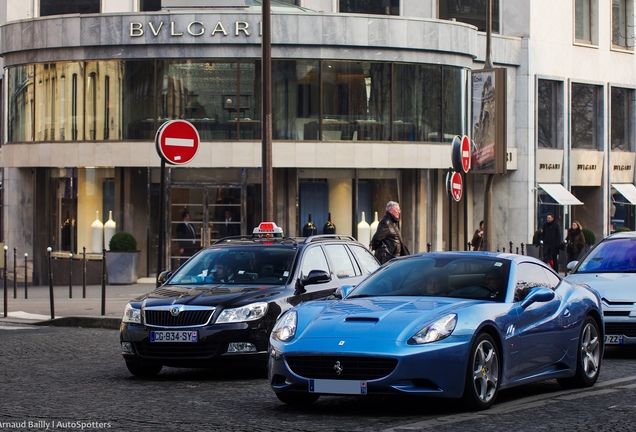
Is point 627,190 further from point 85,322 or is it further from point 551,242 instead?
point 85,322

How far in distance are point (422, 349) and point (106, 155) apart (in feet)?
87.7

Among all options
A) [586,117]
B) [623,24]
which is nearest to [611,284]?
[586,117]

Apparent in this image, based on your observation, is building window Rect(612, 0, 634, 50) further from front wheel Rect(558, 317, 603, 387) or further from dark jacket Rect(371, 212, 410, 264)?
front wheel Rect(558, 317, 603, 387)

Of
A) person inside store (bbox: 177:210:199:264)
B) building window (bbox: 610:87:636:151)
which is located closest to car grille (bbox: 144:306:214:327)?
person inside store (bbox: 177:210:199:264)

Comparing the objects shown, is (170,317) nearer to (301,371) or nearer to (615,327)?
(301,371)

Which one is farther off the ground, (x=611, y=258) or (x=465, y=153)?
(x=465, y=153)

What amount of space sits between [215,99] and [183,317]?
22.7 metres

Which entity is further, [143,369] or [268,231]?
[268,231]

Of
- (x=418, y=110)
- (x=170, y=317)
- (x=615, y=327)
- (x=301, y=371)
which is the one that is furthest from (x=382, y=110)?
(x=301, y=371)

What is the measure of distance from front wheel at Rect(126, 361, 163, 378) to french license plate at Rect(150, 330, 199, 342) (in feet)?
1.70

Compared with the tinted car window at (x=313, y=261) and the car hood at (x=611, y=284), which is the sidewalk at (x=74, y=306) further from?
the car hood at (x=611, y=284)

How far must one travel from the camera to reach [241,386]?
12711 mm

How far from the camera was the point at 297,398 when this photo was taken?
10734 mm

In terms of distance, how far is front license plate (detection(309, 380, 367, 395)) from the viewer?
9.99 metres
